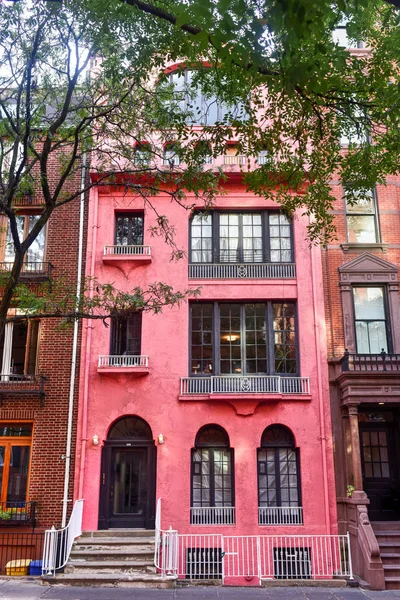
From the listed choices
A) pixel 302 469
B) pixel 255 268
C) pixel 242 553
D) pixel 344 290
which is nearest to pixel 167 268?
pixel 255 268

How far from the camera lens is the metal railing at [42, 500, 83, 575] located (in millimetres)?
13336

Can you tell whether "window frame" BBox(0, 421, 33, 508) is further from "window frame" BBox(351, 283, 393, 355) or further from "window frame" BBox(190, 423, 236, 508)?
"window frame" BBox(351, 283, 393, 355)

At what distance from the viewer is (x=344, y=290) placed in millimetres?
17062

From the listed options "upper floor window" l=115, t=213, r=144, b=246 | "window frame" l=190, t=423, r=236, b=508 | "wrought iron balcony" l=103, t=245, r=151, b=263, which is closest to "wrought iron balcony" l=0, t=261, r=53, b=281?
"wrought iron balcony" l=103, t=245, r=151, b=263

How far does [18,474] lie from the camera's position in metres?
15.9

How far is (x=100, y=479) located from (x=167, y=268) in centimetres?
644

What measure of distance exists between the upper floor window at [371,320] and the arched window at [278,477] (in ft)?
11.6

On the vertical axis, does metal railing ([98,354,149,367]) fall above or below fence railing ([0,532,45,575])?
above

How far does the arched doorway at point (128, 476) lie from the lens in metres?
15.5

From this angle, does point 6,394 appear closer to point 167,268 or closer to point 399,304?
point 167,268

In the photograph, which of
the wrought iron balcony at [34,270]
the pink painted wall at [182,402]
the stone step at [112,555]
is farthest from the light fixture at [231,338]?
the stone step at [112,555]

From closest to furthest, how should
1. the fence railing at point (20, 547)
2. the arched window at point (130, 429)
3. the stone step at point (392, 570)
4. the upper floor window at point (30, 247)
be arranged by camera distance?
the stone step at point (392, 570) → the fence railing at point (20, 547) → the arched window at point (130, 429) → the upper floor window at point (30, 247)

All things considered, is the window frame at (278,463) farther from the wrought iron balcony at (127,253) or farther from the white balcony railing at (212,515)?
the wrought iron balcony at (127,253)

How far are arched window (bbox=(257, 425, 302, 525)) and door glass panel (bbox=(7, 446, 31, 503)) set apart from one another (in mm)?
6575
